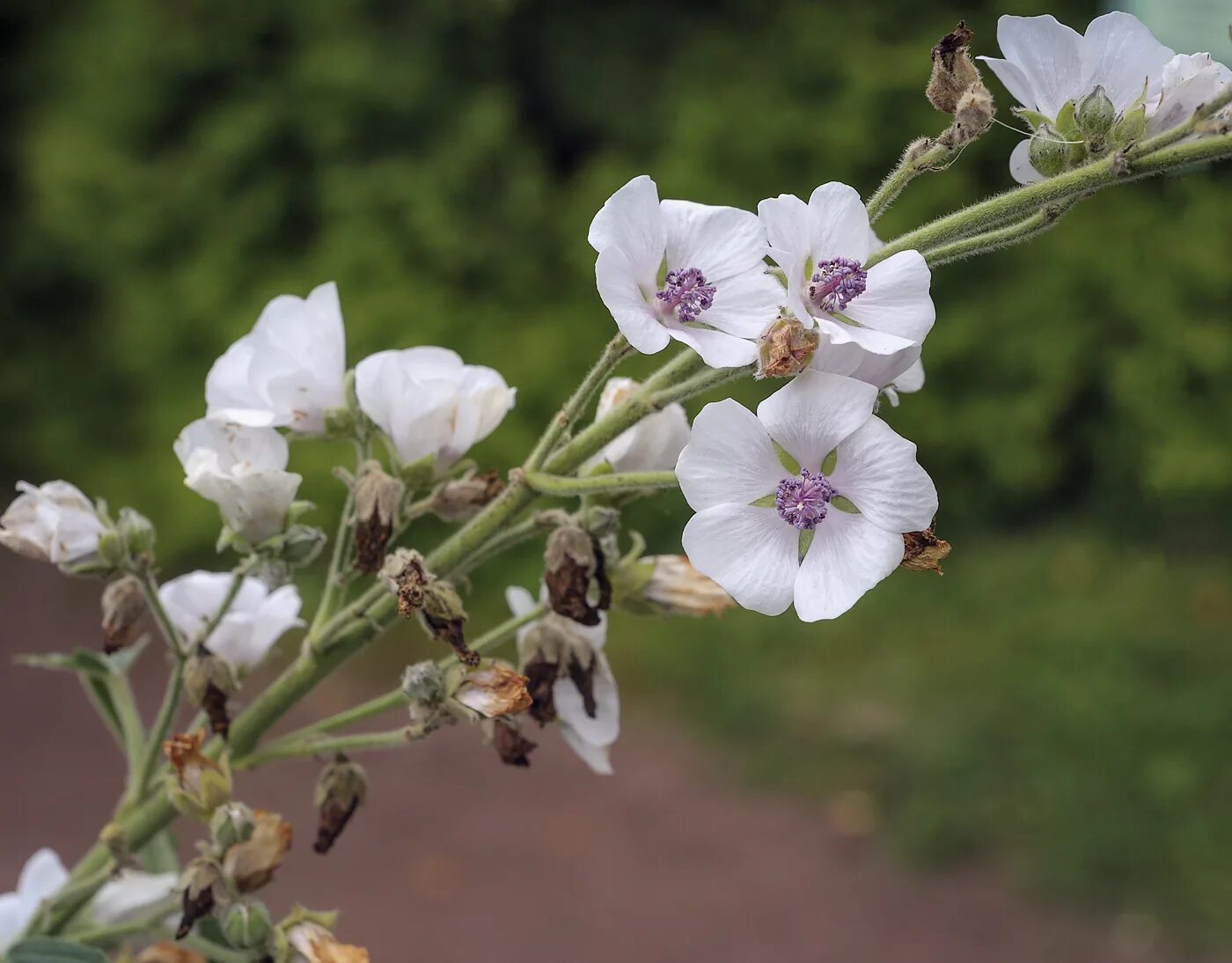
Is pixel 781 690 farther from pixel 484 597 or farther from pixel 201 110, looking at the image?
pixel 201 110

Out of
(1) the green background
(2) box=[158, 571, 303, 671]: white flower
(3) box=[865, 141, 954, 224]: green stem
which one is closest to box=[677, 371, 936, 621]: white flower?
(3) box=[865, 141, 954, 224]: green stem

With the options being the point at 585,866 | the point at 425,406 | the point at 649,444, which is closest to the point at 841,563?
the point at 649,444

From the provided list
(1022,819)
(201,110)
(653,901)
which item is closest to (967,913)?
(1022,819)

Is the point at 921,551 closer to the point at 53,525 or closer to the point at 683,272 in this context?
the point at 683,272

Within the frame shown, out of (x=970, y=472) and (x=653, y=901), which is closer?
(x=653, y=901)

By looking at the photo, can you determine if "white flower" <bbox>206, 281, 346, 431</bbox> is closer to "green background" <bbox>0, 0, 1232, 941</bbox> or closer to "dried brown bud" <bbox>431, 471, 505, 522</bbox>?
"dried brown bud" <bbox>431, 471, 505, 522</bbox>

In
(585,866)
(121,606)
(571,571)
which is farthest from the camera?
(585,866)

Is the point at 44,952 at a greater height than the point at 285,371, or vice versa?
the point at 285,371
